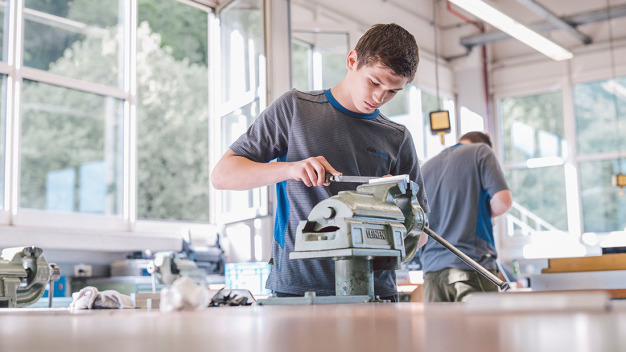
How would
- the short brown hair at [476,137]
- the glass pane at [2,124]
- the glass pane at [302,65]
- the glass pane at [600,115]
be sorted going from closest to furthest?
1. the short brown hair at [476,137]
2. the glass pane at [2,124]
3. the glass pane at [302,65]
4. the glass pane at [600,115]

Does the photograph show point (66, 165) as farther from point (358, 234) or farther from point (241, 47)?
point (358, 234)

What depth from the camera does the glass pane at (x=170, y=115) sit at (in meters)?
10.1

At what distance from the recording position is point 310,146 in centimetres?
171

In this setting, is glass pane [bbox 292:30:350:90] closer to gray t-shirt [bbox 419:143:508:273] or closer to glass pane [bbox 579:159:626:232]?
glass pane [bbox 579:159:626:232]

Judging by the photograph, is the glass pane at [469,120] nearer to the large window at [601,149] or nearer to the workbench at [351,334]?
the large window at [601,149]

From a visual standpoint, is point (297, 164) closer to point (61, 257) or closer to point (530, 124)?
point (61, 257)

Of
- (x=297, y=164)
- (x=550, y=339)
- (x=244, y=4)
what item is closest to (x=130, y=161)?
(x=244, y=4)

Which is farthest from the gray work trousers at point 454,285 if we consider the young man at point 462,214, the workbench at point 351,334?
the workbench at point 351,334

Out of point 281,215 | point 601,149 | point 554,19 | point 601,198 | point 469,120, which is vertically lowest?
point 281,215

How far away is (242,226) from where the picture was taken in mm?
5492

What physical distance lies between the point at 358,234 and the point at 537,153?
7626 millimetres

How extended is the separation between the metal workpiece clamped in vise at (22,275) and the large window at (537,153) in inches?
285

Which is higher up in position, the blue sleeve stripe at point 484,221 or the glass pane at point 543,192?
the glass pane at point 543,192

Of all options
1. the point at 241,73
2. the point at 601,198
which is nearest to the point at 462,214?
the point at 241,73
